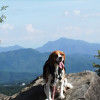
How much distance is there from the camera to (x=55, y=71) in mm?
9781

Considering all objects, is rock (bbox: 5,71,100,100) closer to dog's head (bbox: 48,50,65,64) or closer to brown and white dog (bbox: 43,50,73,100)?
brown and white dog (bbox: 43,50,73,100)

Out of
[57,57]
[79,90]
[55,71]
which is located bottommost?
[79,90]

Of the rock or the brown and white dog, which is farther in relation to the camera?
the rock

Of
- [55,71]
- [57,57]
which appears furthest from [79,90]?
[57,57]

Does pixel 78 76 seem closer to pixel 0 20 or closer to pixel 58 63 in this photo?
pixel 58 63

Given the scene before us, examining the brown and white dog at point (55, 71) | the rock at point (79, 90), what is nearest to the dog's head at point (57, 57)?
the brown and white dog at point (55, 71)

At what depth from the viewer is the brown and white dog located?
30.8ft

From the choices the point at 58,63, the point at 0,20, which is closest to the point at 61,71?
the point at 58,63

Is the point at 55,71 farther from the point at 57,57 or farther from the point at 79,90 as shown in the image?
the point at 79,90

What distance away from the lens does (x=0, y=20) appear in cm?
3528

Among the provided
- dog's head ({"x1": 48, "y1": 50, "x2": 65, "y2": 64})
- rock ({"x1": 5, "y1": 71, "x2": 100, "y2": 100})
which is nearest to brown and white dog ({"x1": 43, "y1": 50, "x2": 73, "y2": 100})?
dog's head ({"x1": 48, "y1": 50, "x2": 65, "y2": 64})

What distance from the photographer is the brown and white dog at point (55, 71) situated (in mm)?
9383

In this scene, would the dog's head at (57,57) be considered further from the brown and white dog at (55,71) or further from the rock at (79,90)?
the rock at (79,90)

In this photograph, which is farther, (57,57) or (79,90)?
(79,90)
